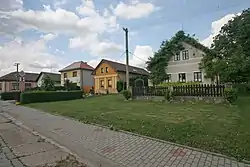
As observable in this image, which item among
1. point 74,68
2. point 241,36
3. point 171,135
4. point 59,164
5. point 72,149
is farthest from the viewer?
point 74,68

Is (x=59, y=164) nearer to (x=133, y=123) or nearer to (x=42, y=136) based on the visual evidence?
(x=42, y=136)

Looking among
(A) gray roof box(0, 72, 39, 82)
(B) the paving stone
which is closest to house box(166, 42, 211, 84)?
(B) the paving stone

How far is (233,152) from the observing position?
4719 millimetres

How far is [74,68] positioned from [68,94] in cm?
1783

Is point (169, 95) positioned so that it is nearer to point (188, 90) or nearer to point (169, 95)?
point (169, 95)

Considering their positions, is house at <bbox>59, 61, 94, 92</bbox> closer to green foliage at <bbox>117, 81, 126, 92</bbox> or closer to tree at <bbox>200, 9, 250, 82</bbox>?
green foliage at <bbox>117, 81, 126, 92</bbox>

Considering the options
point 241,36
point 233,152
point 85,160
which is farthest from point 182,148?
point 241,36

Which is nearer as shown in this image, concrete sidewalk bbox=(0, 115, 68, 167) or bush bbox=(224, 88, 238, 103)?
concrete sidewalk bbox=(0, 115, 68, 167)

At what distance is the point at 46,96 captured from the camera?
2714 cm

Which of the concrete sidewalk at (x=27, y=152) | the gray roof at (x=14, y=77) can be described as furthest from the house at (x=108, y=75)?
the gray roof at (x=14, y=77)

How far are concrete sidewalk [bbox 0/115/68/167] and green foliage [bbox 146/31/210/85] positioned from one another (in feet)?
81.1

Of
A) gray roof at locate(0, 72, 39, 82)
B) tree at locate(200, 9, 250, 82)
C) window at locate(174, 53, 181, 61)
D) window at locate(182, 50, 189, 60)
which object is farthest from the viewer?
gray roof at locate(0, 72, 39, 82)

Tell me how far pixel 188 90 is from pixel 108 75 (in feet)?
80.3

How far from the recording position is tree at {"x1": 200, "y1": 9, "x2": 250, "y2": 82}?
22.6m
